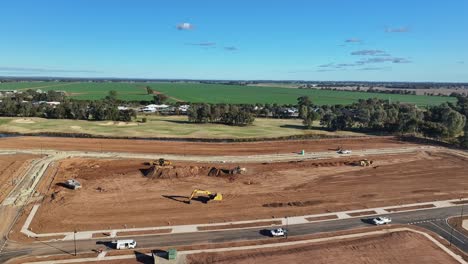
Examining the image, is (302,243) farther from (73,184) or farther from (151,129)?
(151,129)

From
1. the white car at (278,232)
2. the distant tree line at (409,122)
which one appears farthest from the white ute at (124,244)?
the distant tree line at (409,122)

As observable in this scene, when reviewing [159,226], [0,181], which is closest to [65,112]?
[0,181]

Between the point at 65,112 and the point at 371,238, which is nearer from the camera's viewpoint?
the point at 371,238

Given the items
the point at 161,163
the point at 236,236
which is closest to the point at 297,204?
the point at 236,236

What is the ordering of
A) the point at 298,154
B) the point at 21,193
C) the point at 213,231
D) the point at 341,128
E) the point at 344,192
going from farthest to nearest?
the point at 341,128, the point at 298,154, the point at 344,192, the point at 21,193, the point at 213,231

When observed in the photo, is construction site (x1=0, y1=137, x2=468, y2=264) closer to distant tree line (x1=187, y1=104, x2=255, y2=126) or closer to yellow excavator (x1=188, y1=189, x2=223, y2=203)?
yellow excavator (x1=188, y1=189, x2=223, y2=203)

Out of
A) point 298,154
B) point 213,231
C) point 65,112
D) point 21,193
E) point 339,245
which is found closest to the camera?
point 339,245

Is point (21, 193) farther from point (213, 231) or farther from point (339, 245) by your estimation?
point (339, 245)

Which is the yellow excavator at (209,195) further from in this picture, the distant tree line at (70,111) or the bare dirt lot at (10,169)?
the distant tree line at (70,111)
